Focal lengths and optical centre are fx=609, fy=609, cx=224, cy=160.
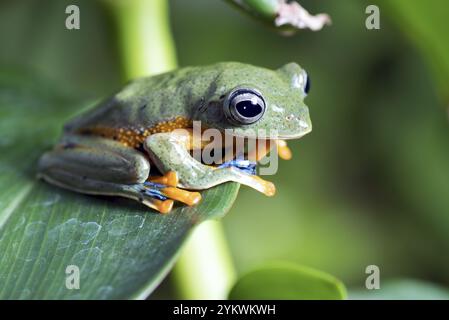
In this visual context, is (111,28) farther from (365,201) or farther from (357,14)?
(365,201)

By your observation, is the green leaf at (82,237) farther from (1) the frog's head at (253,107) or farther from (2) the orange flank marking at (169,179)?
(1) the frog's head at (253,107)

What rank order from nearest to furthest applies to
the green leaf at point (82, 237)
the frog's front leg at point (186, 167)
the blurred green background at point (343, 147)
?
the green leaf at point (82, 237), the frog's front leg at point (186, 167), the blurred green background at point (343, 147)

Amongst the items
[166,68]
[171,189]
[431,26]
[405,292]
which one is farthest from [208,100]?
[405,292]

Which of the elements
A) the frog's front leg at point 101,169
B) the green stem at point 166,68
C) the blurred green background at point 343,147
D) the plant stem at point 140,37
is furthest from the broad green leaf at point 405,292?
the plant stem at point 140,37

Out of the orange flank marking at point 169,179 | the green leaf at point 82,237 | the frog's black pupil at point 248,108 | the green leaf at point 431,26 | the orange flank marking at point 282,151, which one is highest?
the green leaf at point 431,26

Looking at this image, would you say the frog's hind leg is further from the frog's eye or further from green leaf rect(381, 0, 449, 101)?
green leaf rect(381, 0, 449, 101)
